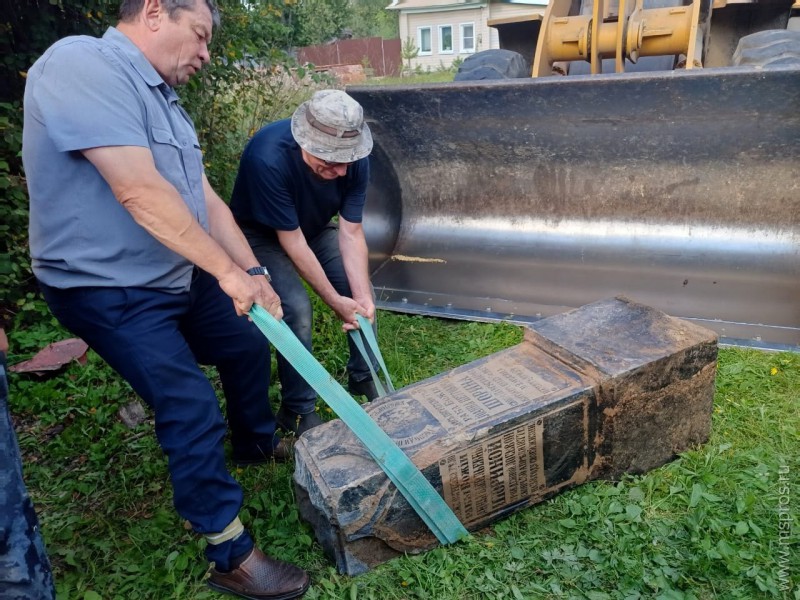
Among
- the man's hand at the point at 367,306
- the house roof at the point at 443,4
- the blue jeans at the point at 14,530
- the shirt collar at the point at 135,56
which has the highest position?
the house roof at the point at 443,4

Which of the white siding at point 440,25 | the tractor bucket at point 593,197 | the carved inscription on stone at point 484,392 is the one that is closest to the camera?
the carved inscription on stone at point 484,392

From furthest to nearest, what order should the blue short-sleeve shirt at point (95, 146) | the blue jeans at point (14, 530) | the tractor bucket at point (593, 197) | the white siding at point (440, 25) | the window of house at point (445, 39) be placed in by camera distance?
1. the window of house at point (445, 39)
2. the white siding at point (440, 25)
3. the tractor bucket at point (593, 197)
4. the blue short-sleeve shirt at point (95, 146)
5. the blue jeans at point (14, 530)

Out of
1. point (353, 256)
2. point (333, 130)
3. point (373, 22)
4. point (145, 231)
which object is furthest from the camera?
point (373, 22)

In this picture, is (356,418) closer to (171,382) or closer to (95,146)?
(171,382)

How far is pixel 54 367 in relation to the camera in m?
3.46

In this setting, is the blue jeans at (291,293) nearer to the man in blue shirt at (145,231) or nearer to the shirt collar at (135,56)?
the man in blue shirt at (145,231)

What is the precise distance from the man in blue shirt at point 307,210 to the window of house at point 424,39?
1017 inches

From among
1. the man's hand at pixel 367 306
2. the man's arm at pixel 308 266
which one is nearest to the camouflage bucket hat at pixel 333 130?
the man's arm at pixel 308 266

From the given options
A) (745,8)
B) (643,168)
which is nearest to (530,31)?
(745,8)

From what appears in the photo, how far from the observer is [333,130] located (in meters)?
2.42

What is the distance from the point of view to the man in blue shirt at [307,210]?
245cm

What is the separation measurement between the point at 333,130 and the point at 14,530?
1.61 metres

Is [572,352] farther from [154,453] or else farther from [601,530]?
[154,453]

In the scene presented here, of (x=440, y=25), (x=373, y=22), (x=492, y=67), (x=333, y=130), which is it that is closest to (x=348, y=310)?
(x=333, y=130)
